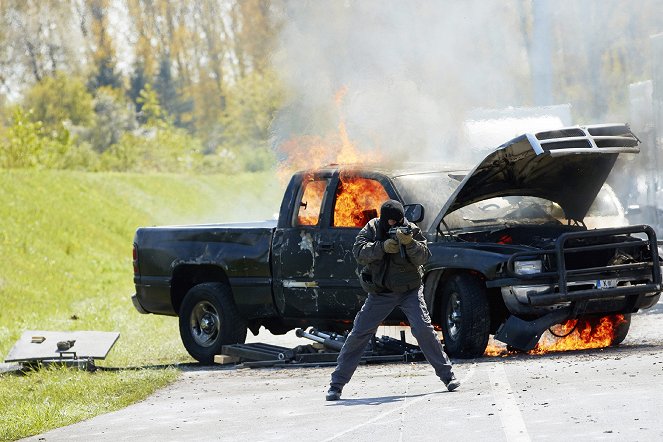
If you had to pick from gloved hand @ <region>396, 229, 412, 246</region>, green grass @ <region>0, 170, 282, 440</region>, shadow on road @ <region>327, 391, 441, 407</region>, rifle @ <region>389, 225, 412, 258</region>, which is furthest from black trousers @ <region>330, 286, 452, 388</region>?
green grass @ <region>0, 170, 282, 440</region>

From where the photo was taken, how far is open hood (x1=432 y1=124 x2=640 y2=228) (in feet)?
39.9

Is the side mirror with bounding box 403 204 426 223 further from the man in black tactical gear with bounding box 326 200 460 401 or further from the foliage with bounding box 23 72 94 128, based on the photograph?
the foliage with bounding box 23 72 94 128

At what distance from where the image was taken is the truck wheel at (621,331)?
1319cm

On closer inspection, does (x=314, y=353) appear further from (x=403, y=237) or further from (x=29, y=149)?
(x=29, y=149)

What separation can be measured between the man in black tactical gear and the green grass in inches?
86.8

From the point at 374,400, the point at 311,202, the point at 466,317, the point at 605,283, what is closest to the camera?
the point at 374,400

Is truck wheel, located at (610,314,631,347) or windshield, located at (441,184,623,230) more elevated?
windshield, located at (441,184,623,230)

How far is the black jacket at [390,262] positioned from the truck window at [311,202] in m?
3.03

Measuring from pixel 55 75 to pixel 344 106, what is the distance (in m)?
52.8

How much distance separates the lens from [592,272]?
12234mm

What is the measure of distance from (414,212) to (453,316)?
1213mm

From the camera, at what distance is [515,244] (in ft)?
41.4

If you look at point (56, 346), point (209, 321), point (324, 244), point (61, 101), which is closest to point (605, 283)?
point (324, 244)

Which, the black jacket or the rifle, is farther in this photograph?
the black jacket
